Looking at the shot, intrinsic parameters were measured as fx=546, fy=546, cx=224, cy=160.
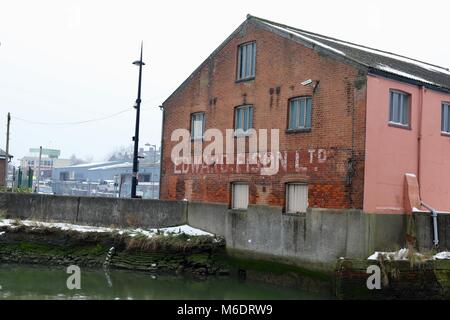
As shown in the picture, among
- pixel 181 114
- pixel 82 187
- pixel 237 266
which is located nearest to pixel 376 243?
pixel 237 266

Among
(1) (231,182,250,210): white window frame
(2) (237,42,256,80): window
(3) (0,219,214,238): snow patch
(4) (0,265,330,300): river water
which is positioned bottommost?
(4) (0,265,330,300): river water

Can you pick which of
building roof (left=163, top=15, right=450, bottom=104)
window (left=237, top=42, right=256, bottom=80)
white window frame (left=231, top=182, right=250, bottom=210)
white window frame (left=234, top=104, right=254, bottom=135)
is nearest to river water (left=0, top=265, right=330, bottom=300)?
white window frame (left=231, top=182, right=250, bottom=210)

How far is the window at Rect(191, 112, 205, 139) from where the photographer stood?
861 inches

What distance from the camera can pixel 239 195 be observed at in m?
19.7

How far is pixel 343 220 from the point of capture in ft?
50.5

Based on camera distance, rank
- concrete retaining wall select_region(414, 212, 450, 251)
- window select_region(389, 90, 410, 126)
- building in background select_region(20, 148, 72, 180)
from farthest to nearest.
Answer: building in background select_region(20, 148, 72, 180), window select_region(389, 90, 410, 126), concrete retaining wall select_region(414, 212, 450, 251)

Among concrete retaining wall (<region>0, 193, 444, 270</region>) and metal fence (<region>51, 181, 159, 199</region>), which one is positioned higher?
metal fence (<region>51, 181, 159, 199</region>)

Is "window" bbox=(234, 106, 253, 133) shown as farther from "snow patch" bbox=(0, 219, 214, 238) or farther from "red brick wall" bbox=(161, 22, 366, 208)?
"snow patch" bbox=(0, 219, 214, 238)

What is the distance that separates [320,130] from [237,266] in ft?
17.6

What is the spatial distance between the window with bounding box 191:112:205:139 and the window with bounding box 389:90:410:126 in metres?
7.97

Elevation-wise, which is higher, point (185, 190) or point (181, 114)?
point (181, 114)

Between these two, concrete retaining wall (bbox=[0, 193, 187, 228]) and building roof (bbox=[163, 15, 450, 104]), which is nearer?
building roof (bbox=[163, 15, 450, 104])
